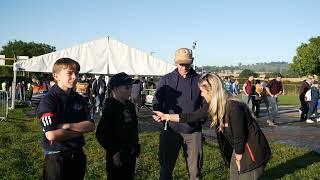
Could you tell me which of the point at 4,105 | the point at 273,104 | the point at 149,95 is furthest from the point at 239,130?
the point at 149,95

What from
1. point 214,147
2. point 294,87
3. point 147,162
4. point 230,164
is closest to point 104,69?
point 214,147

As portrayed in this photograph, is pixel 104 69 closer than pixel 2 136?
No

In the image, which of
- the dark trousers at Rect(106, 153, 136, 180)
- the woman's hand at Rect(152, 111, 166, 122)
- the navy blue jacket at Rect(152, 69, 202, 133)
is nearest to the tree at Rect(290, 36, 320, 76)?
the navy blue jacket at Rect(152, 69, 202, 133)

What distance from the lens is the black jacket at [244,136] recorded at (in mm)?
4371

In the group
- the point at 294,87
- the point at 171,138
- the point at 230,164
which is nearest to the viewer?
the point at 230,164

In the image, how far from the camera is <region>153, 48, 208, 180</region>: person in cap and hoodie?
5977 mm

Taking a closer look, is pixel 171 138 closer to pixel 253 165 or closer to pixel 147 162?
pixel 253 165

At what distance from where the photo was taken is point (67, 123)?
426cm

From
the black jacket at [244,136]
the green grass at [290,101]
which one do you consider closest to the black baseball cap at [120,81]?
the black jacket at [244,136]

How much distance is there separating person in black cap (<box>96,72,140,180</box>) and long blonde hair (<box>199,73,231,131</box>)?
103 centimetres

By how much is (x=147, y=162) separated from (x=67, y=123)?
448 centimetres

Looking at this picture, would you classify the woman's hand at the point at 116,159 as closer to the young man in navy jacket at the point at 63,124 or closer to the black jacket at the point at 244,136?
the young man in navy jacket at the point at 63,124

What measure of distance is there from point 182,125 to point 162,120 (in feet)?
1.15

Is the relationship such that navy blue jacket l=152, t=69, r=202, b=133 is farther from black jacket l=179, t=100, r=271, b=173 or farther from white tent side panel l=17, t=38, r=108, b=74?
white tent side panel l=17, t=38, r=108, b=74
